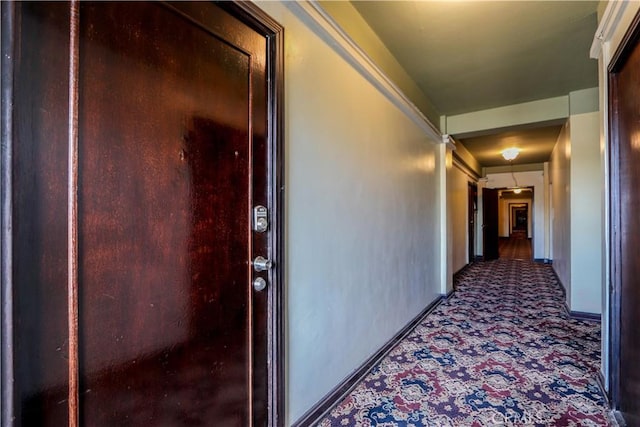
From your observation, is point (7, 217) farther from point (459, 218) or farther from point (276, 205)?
point (459, 218)

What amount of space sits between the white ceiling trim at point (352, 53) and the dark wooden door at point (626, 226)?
1341 mm

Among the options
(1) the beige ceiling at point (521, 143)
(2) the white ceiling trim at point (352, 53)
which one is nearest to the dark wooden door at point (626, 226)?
(2) the white ceiling trim at point (352, 53)

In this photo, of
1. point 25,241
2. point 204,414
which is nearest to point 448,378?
point 204,414

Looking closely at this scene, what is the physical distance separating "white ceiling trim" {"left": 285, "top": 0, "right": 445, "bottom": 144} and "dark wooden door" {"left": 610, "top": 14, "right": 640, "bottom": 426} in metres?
1.34

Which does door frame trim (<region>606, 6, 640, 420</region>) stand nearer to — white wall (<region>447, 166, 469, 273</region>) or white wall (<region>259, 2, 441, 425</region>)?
white wall (<region>259, 2, 441, 425</region>)

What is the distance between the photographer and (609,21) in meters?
1.73

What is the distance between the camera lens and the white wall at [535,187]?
7.59 meters

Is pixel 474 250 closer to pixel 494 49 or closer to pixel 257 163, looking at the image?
pixel 494 49

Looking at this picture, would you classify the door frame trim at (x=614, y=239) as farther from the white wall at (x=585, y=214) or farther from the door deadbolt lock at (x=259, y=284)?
the white wall at (x=585, y=214)

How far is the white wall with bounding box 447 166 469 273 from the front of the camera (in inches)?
221

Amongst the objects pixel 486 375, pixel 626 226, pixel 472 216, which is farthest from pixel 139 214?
pixel 472 216

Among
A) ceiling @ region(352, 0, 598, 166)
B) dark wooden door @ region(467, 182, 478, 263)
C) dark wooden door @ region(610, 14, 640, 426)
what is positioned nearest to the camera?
dark wooden door @ region(610, 14, 640, 426)

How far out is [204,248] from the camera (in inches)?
42.5

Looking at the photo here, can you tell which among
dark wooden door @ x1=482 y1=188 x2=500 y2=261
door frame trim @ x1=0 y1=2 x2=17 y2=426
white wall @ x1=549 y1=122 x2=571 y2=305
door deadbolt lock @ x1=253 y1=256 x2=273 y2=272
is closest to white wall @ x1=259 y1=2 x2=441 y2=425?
door deadbolt lock @ x1=253 y1=256 x2=273 y2=272
